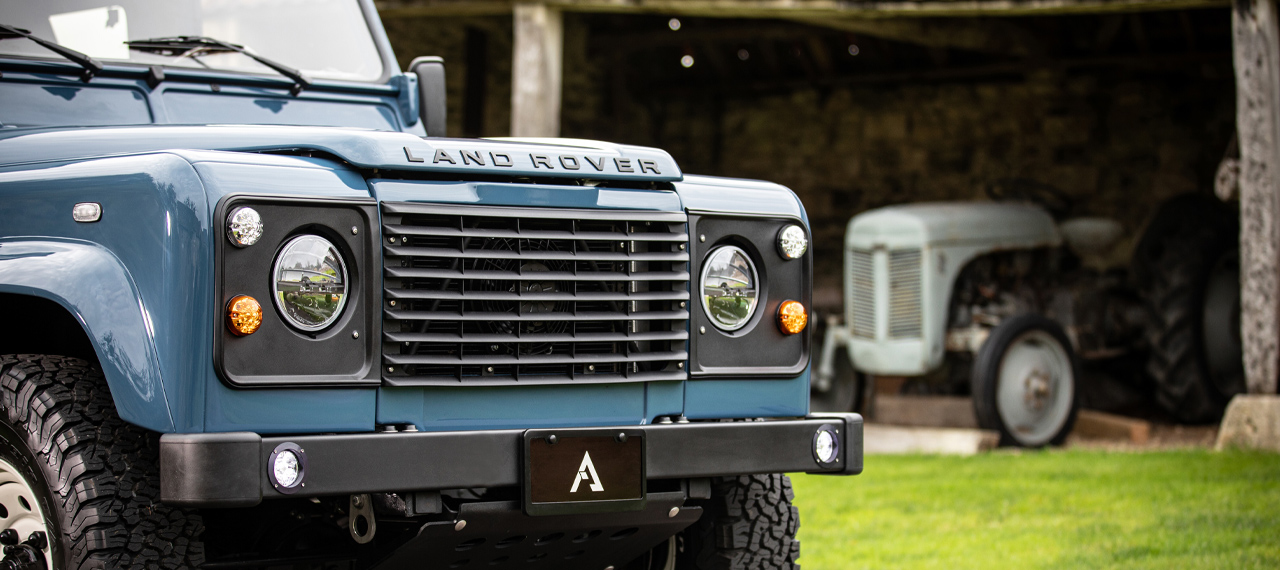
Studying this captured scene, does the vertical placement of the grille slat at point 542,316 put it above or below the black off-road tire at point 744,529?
above

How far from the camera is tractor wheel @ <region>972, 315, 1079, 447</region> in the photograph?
8445 mm

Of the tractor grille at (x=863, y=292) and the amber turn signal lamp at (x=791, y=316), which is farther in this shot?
the tractor grille at (x=863, y=292)

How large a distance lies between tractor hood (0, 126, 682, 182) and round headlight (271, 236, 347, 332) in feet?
0.73

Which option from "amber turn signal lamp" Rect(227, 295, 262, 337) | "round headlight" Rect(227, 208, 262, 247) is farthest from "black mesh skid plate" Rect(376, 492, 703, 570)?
"round headlight" Rect(227, 208, 262, 247)

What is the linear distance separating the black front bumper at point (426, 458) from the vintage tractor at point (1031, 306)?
5.61 m

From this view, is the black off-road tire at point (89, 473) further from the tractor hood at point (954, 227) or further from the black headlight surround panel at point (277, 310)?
the tractor hood at point (954, 227)

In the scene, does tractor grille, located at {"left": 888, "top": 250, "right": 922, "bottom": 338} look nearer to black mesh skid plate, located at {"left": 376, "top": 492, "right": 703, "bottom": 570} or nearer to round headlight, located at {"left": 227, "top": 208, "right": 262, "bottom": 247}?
black mesh skid plate, located at {"left": 376, "top": 492, "right": 703, "bottom": 570}

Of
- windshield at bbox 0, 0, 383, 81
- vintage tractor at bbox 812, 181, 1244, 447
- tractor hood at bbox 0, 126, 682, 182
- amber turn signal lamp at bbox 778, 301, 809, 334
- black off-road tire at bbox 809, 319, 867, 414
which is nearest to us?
tractor hood at bbox 0, 126, 682, 182

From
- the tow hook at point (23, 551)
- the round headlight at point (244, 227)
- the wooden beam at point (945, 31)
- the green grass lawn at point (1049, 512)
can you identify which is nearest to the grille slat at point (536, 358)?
the round headlight at point (244, 227)

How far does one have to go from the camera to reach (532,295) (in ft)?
9.46

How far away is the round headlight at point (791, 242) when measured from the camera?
3.26 meters

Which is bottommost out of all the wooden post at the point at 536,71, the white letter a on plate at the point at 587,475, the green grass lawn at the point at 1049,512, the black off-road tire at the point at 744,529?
the green grass lawn at the point at 1049,512

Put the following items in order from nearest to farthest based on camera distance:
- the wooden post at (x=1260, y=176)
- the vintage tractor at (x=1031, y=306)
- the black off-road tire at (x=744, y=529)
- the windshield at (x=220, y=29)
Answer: the black off-road tire at (x=744, y=529) < the windshield at (x=220, y=29) < the wooden post at (x=1260, y=176) < the vintage tractor at (x=1031, y=306)

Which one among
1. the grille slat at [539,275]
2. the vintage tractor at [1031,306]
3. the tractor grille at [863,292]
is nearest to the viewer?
the grille slat at [539,275]
